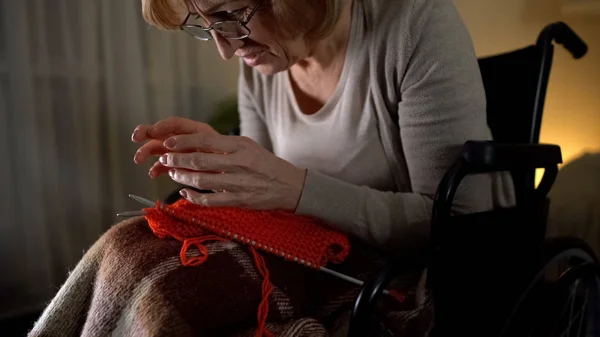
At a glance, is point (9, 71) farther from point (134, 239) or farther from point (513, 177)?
point (513, 177)

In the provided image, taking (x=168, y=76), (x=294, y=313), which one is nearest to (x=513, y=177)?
(x=294, y=313)

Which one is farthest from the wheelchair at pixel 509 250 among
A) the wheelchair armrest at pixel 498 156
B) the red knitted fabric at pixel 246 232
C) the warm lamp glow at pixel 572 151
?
the warm lamp glow at pixel 572 151

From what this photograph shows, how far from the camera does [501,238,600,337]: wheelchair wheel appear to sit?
0.87m

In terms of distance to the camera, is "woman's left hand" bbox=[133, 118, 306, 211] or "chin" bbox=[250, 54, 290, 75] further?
"chin" bbox=[250, 54, 290, 75]

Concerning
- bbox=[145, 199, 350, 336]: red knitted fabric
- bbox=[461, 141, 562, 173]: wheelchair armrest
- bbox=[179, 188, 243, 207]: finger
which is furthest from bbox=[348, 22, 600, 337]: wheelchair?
bbox=[179, 188, 243, 207]: finger

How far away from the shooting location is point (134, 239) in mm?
683

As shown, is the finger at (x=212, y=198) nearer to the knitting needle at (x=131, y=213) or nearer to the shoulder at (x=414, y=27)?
the knitting needle at (x=131, y=213)

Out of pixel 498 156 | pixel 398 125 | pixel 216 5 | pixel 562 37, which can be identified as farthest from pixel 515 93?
pixel 216 5

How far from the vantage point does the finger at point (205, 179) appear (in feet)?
2.26

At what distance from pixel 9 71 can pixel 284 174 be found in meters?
1.12

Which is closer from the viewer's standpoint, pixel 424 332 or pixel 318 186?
pixel 424 332

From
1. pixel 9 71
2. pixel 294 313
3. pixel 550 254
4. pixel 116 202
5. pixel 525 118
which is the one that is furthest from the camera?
pixel 116 202

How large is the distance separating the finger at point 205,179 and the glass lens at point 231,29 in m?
0.29

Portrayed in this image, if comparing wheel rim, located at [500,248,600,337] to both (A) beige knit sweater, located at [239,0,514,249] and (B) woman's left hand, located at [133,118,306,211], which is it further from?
(B) woman's left hand, located at [133,118,306,211]
